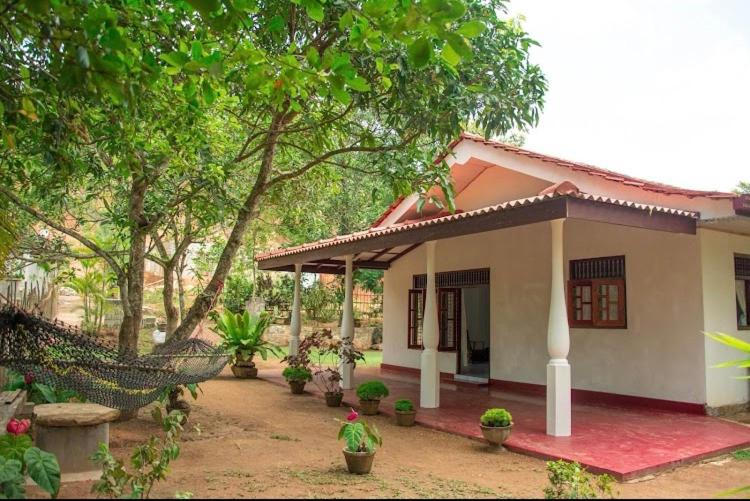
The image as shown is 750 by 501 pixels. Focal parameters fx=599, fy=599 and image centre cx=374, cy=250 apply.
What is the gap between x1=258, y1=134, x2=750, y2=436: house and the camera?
6488 millimetres

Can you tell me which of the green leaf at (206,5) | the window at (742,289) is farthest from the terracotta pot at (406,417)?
the green leaf at (206,5)

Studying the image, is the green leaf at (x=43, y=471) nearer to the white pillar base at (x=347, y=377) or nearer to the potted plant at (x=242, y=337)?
the white pillar base at (x=347, y=377)

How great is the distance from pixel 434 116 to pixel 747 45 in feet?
24.3

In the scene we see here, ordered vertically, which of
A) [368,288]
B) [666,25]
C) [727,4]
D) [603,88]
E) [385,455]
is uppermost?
[603,88]

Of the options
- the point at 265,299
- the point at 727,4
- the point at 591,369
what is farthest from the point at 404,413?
the point at 265,299

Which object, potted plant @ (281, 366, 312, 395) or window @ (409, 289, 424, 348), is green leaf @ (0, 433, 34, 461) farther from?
window @ (409, 289, 424, 348)

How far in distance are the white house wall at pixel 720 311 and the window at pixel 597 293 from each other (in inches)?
43.1

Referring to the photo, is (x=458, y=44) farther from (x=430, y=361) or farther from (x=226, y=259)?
(x=430, y=361)

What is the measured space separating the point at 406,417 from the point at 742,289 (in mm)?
4898

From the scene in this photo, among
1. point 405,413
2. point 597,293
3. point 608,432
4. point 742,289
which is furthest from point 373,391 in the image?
point 742,289

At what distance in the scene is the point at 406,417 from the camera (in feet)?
24.0

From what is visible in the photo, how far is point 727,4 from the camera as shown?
8.60m

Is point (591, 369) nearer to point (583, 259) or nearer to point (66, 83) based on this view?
point (583, 259)

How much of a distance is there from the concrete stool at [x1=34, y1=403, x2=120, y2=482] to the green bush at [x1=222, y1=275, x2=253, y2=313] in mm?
14247
